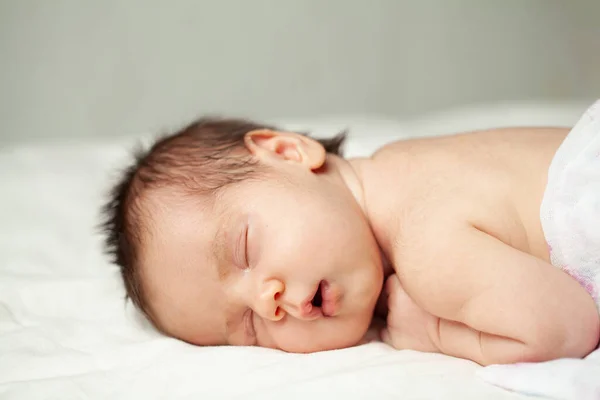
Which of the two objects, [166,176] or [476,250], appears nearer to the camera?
[476,250]

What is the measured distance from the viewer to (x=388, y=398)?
90 centimetres

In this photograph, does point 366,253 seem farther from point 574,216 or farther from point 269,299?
point 574,216

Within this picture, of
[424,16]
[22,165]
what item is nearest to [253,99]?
[424,16]

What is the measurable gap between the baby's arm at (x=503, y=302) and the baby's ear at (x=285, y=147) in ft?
0.95

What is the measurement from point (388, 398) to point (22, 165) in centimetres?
119

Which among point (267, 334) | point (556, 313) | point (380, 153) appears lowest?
point (267, 334)

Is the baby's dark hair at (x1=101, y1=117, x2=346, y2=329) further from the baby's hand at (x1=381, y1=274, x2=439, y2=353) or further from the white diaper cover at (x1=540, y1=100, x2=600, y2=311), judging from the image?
the white diaper cover at (x1=540, y1=100, x2=600, y2=311)

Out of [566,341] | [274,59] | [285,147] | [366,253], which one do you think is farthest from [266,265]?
[274,59]

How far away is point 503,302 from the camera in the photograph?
94 cm

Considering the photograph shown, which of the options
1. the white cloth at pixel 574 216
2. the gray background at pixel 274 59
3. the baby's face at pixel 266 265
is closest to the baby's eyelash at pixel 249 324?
the baby's face at pixel 266 265

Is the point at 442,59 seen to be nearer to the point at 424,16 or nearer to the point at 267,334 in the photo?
the point at 424,16

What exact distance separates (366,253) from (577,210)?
32 centimetres

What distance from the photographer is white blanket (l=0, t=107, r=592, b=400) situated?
3.11 feet

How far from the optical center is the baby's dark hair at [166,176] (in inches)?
44.9
